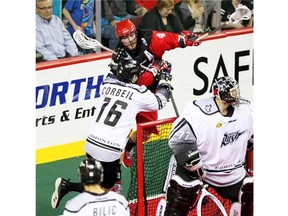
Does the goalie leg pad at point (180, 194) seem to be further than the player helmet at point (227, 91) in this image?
Yes

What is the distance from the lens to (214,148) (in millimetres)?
8562

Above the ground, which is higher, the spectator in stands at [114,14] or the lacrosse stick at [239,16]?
the lacrosse stick at [239,16]

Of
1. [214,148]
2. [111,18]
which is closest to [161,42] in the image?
[214,148]

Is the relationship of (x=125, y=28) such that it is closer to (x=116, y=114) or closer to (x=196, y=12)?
(x=116, y=114)

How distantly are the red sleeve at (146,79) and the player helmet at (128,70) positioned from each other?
45 cm

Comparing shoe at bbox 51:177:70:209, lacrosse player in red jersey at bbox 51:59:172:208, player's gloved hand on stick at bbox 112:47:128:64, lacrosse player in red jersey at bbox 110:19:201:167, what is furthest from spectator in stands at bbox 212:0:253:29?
shoe at bbox 51:177:70:209

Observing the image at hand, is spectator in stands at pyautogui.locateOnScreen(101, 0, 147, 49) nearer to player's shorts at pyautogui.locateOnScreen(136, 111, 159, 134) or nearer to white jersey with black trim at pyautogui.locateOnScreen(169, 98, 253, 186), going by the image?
player's shorts at pyautogui.locateOnScreen(136, 111, 159, 134)

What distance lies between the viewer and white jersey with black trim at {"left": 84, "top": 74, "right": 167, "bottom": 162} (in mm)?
8586

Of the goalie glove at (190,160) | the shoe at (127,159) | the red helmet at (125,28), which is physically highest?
the red helmet at (125,28)

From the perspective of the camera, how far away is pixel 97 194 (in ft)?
24.6

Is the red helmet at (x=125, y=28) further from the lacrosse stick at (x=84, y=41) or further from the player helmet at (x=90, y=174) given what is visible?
the player helmet at (x=90, y=174)

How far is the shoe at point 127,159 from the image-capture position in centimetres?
891

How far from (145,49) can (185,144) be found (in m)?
0.86

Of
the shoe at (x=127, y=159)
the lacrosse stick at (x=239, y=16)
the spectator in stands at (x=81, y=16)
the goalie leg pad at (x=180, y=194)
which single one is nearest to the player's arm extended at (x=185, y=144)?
the goalie leg pad at (x=180, y=194)
